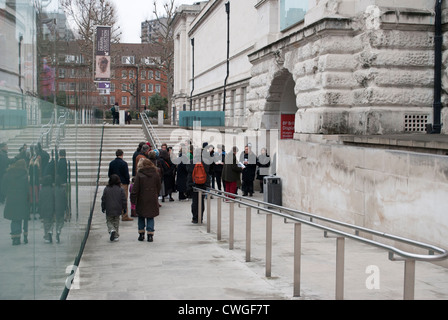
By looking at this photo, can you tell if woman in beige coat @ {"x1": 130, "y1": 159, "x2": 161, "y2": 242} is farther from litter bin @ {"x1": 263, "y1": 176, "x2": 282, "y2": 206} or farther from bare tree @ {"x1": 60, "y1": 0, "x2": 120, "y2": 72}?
bare tree @ {"x1": 60, "y1": 0, "x2": 120, "y2": 72}

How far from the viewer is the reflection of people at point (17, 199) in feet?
10.3

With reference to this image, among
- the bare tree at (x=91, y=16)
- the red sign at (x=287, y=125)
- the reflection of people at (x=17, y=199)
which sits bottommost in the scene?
the reflection of people at (x=17, y=199)

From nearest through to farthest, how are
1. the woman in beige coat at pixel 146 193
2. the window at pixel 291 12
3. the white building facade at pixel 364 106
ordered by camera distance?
the white building facade at pixel 364 106, the woman in beige coat at pixel 146 193, the window at pixel 291 12

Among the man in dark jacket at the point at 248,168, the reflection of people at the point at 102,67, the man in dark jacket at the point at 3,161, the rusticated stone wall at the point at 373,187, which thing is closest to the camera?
the man in dark jacket at the point at 3,161

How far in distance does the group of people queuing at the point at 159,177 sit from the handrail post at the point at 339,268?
4881 millimetres

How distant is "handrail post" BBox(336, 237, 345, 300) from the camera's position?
17.7ft

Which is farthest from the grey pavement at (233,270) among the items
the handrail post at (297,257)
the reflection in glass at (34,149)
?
the reflection in glass at (34,149)

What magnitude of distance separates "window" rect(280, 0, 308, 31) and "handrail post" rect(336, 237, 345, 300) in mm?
9693

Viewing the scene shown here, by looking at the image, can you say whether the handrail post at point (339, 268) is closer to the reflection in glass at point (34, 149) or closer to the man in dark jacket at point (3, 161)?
the reflection in glass at point (34, 149)

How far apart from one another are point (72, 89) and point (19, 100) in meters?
3.46

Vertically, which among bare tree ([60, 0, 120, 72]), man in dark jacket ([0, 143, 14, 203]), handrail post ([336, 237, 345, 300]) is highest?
bare tree ([60, 0, 120, 72])

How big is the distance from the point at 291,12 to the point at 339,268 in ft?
37.2

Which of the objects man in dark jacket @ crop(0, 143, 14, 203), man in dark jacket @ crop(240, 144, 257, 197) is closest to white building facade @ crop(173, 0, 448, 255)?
man in dark jacket @ crop(240, 144, 257, 197)
